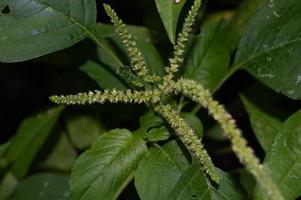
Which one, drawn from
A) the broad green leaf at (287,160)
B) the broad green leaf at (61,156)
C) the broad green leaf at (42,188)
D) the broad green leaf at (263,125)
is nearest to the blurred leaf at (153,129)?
the broad green leaf at (287,160)

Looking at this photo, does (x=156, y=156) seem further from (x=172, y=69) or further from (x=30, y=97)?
(x=30, y=97)

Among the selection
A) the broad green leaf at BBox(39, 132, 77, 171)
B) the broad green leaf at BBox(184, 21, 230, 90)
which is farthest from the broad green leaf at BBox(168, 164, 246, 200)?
the broad green leaf at BBox(39, 132, 77, 171)

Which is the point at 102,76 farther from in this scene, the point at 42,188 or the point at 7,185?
the point at 7,185

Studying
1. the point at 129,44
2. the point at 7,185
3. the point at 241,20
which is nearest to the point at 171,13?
the point at 129,44

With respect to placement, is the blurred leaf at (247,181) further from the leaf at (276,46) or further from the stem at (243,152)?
the stem at (243,152)

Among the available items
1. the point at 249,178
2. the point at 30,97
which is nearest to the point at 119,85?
the point at 249,178

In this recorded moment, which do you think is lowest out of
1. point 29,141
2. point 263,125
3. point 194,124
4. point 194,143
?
point 29,141
